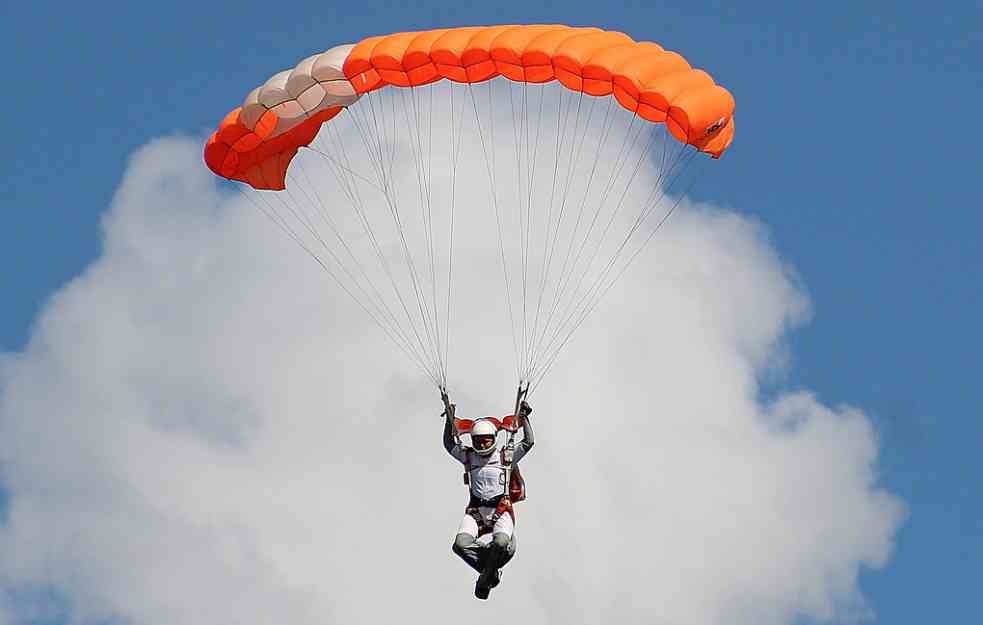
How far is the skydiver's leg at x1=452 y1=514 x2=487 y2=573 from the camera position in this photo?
3534 centimetres

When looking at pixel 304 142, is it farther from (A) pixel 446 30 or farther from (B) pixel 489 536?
(B) pixel 489 536

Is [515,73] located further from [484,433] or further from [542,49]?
[484,433]

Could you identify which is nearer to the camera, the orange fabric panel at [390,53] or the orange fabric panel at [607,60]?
the orange fabric panel at [607,60]

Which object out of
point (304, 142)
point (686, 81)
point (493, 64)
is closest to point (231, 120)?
point (304, 142)

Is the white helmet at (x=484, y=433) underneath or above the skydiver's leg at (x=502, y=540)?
above

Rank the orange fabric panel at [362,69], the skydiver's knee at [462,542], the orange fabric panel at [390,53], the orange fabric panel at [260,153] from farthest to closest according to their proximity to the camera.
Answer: the orange fabric panel at [260,153]
the orange fabric panel at [362,69]
the orange fabric panel at [390,53]
the skydiver's knee at [462,542]

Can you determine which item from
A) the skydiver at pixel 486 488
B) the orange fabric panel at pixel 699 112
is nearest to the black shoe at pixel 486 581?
the skydiver at pixel 486 488

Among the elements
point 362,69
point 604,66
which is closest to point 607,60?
point 604,66

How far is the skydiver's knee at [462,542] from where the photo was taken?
35281 millimetres

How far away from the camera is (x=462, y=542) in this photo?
35.3 meters

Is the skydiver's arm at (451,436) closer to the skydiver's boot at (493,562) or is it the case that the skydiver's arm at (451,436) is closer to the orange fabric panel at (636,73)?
the skydiver's boot at (493,562)

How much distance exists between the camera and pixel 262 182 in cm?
3972

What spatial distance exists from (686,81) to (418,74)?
11.7 ft

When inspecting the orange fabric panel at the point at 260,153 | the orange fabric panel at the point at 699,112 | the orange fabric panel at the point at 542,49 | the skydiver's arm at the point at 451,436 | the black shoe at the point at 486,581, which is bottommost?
the black shoe at the point at 486,581
